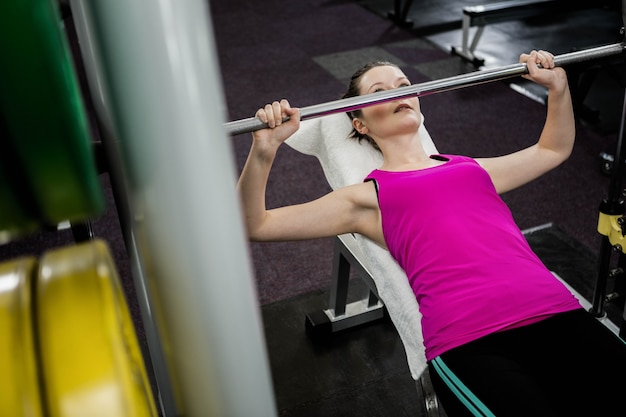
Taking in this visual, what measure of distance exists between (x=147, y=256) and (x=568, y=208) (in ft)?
10.6

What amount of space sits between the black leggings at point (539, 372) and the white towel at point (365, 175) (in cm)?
19

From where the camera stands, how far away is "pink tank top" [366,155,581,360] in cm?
162

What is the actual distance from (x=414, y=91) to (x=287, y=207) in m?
0.45

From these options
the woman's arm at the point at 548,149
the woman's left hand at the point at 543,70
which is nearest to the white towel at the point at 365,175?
the woman's arm at the point at 548,149

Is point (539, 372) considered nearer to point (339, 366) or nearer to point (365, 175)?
point (365, 175)

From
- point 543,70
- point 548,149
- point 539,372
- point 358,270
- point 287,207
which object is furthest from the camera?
point 358,270

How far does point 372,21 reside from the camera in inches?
236

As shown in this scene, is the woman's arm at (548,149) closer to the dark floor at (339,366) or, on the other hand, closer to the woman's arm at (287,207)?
the woman's arm at (287,207)

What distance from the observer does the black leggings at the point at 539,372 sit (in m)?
1.49

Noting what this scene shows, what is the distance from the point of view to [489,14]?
15.9ft

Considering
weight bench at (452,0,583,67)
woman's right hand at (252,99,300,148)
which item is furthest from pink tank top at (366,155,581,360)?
weight bench at (452,0,583,67)

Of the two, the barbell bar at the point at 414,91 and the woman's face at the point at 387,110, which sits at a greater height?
the barbell bar at the point at 414,91

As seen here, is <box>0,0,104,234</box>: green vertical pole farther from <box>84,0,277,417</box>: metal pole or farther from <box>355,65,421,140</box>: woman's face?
Answer: <box>355,65,421,140</box>: woman's face

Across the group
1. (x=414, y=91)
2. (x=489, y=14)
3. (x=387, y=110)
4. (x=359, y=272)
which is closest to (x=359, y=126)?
(x=387, y=110)
